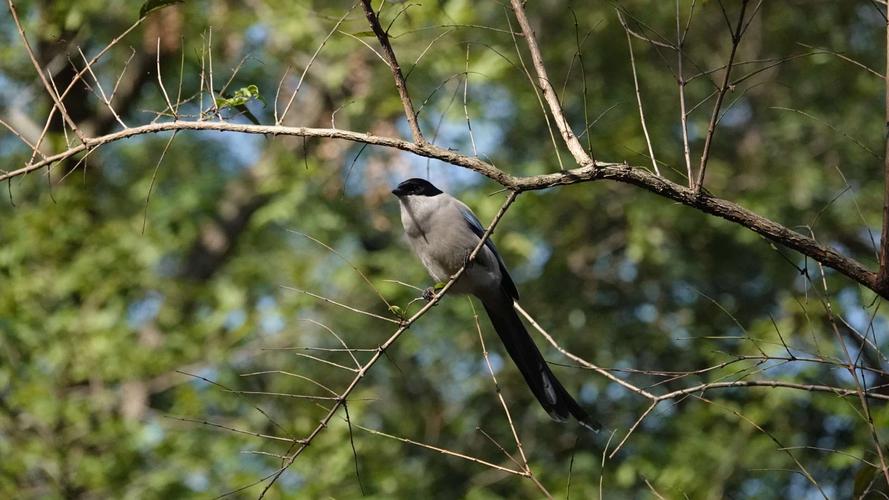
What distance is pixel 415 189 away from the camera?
16.5 feet

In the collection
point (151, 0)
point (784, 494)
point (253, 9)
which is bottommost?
point (784, 494)

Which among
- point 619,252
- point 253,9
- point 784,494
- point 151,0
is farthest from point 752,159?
point 151,0

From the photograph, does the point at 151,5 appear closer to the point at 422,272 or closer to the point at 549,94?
the point at 549,94

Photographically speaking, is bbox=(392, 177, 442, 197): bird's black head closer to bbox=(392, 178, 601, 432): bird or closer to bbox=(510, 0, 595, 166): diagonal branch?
bbox=(392, 178, 601, 432): bird

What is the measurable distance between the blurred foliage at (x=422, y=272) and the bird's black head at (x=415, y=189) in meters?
1.83

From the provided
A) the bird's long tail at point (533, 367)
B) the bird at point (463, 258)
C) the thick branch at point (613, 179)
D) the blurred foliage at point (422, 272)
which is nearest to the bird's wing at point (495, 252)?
the bird at point (463, 258)

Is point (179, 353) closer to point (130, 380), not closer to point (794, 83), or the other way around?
point (130, 380)

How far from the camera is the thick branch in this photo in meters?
2.32

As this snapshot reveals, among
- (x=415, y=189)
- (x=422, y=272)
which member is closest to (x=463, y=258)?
(x=415, y=189)

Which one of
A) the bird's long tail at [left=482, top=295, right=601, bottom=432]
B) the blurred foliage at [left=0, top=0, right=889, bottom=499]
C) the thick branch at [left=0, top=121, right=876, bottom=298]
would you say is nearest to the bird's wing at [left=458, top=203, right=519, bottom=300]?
the bird's long tail at [left=482, top=295, right=601, bottom=432]

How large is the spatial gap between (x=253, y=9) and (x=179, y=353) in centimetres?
342

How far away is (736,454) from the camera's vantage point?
7188mm

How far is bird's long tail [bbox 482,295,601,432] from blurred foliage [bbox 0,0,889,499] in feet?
6.90

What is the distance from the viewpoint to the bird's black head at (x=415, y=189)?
16.4 ft
